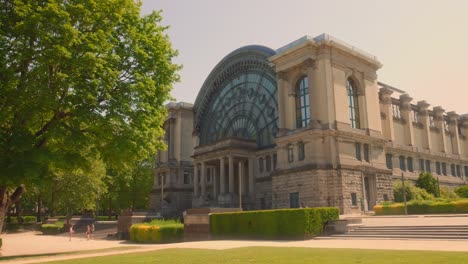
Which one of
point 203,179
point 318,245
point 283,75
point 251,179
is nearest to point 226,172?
point 203,179

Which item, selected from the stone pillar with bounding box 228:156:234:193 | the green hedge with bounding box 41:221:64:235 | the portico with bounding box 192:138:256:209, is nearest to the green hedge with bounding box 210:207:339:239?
the portico with bounding box 192:138:256:209

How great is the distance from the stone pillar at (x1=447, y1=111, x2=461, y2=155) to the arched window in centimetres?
4103

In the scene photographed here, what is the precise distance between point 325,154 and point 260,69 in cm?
2186

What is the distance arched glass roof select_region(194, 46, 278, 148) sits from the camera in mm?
64500

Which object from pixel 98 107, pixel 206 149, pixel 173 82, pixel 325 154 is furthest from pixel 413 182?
pixel 98 107

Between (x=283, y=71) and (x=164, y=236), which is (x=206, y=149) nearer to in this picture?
(x=283, y=71)

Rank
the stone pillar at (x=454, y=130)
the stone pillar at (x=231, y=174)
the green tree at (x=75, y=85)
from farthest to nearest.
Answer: the stone pillar at (x=454, y=130) < the stone pillar at (x=231, y=174) < the green tree at (x=75, y=85)

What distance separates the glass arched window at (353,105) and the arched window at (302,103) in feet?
18.8

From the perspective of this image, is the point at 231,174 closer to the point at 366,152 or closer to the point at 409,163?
the point at 366,152

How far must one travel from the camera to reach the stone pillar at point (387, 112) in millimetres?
63994

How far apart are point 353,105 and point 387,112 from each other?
11.2 metres

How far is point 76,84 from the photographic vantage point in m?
22.5

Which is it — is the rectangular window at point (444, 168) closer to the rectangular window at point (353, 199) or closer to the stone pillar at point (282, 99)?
the rectangular window at point (353, 199)

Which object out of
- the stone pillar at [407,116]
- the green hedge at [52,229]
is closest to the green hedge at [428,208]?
the stone pillar at [407,116]
